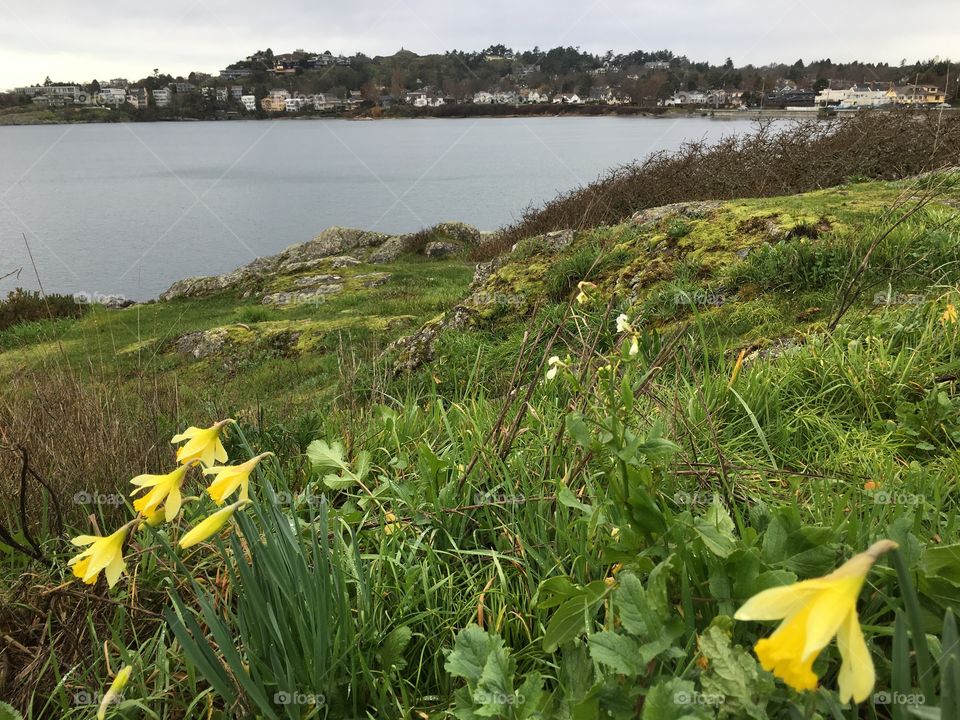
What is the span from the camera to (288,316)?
14.1 meters

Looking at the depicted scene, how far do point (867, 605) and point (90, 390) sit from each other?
467cm

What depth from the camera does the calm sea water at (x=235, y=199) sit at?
2556 cm

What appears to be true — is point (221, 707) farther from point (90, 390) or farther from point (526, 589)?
point (90, 390)

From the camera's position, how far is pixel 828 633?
0.72 meters

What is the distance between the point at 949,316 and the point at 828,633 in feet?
11.0

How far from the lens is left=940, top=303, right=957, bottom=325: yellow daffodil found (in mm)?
3264

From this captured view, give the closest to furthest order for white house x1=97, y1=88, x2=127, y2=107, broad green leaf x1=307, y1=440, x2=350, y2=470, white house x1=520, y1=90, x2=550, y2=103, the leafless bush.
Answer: broad green leaf x1=307, y1=440, x2=350, y2=470
the leafless bush
white house x1=520, y1=90, x2=550, y2=103
white house x1=97, y1=88, x2=127, y2=107

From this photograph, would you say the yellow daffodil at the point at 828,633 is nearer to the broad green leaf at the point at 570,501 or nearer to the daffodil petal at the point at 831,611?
the daffodil petal at the point at 831,611

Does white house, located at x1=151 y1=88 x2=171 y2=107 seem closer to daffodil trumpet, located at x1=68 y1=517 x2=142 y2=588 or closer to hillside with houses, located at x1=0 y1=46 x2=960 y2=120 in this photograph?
hillside with houses, located at x1=0 y1=46 x2=960 y2=120

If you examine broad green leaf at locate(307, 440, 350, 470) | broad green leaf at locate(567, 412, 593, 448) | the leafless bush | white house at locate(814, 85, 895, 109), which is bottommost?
broad green leaf at locate(307, 440, 350, 470)

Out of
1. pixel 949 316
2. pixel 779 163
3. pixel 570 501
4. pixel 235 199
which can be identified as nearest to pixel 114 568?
pixel 570 501

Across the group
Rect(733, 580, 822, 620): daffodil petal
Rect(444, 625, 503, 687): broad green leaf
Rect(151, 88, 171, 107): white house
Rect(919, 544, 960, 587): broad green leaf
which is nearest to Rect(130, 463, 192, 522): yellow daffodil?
Rect(444, 625, 503, 687): broad green leaf

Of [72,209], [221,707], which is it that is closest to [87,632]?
[221,707]

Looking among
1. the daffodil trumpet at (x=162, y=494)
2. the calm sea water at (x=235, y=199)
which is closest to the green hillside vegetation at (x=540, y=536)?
the daffodil trumpet at (x=162, y=494)
